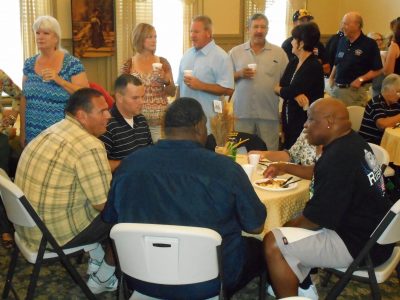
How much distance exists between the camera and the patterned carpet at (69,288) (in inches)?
117

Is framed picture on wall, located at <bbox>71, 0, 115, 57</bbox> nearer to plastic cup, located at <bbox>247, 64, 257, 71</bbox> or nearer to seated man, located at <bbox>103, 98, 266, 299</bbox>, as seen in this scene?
plastic cup, located at <bbox>247, 64, 257, 71</bbox>

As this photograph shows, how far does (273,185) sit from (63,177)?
3.48ft

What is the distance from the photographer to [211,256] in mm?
1824

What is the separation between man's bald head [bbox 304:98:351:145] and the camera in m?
2.32

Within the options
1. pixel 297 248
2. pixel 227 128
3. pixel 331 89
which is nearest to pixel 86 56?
pixel 331 89

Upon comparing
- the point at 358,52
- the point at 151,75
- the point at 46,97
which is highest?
the point at 358,52

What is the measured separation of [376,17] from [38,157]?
7.76m

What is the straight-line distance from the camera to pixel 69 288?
3.05 m

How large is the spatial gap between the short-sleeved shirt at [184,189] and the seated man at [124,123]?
41.8 inches

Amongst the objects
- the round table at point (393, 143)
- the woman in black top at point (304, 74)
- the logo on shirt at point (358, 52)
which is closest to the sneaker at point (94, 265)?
the woman in black top at point (304, 74)

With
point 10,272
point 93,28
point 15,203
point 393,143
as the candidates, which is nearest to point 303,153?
point 393,143

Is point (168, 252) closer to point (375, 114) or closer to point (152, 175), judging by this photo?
point (152, 175)

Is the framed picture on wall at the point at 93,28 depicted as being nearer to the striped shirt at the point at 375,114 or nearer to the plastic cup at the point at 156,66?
the plastic cup at the point at 156,66

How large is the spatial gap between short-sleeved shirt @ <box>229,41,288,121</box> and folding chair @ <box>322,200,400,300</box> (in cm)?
233
